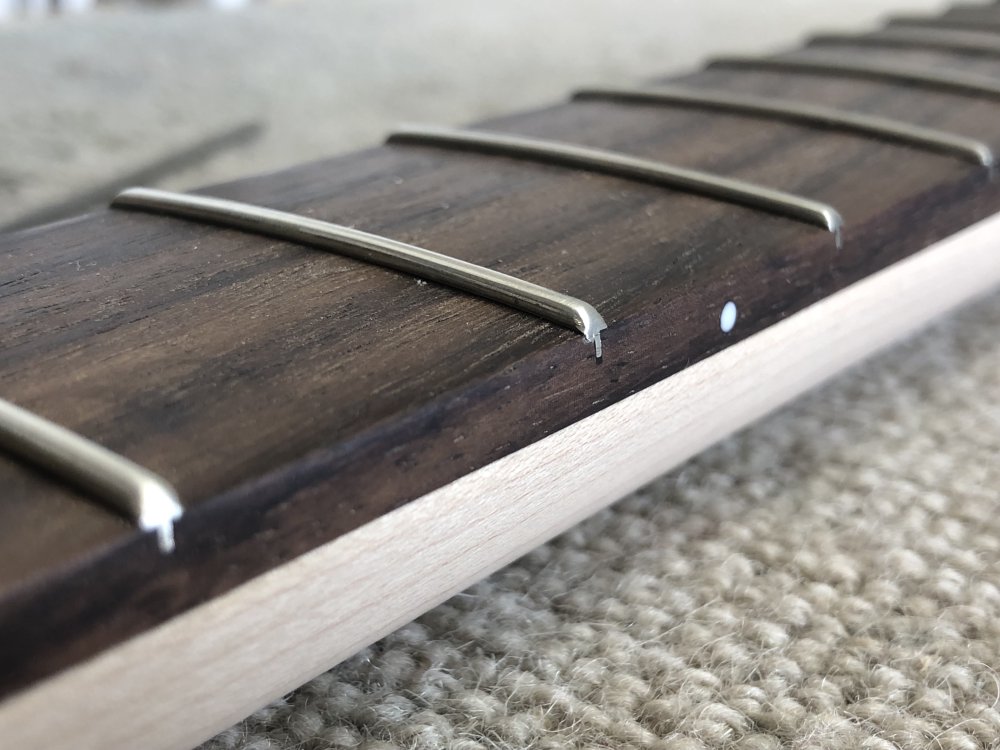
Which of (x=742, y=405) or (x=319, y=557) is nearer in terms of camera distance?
(x=319, y=557)

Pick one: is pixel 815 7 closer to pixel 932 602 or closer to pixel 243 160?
pixel 243 160

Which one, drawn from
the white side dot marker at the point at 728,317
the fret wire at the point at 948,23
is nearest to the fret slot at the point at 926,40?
the fret wire at the point at 948,23

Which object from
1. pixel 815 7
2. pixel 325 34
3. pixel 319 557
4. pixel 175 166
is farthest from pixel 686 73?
pixel 815 7

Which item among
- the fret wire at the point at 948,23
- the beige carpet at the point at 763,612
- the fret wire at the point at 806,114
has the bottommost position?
the beige carpet at the point at 763,612

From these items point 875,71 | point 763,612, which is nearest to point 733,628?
point 763,612

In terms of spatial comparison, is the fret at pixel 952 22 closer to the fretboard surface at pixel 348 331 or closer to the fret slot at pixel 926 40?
the fret slot at pixel 926 40

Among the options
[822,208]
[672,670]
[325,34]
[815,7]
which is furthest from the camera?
[815,7]

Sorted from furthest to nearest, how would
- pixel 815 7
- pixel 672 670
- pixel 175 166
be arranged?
1. pixel 815 7
2. pixel 175 166
3. pixel 672 670
